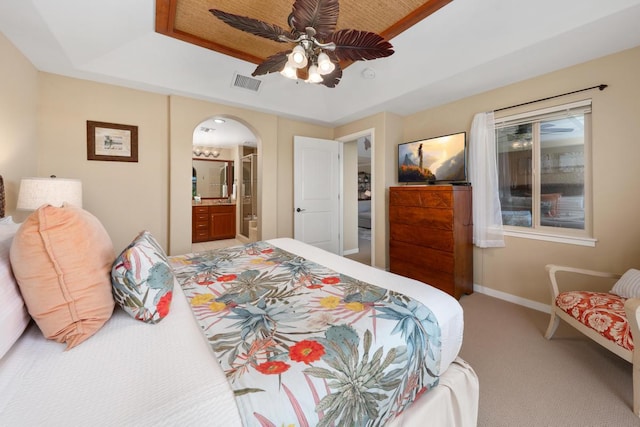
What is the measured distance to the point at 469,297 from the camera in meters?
3.07

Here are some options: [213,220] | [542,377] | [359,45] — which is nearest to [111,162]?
[359,45]

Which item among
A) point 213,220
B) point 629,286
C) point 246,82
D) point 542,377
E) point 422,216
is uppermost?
point 246,82

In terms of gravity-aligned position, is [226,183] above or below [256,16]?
below

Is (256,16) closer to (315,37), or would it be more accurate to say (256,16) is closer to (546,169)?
(315,37)

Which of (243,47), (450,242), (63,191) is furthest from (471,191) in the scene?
(63,191)

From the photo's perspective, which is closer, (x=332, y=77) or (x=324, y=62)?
(x=324, y=62)

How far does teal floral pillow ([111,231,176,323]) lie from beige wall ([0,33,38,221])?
201 centimetres

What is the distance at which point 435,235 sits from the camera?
9.98 feet

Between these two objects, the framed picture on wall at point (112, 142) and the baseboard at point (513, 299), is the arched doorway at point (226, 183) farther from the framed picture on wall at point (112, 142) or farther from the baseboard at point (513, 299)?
the baseboard at point (513, 299)

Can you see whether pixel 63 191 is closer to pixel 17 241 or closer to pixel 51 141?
pixel 51 141

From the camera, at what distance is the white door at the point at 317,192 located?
4.18m

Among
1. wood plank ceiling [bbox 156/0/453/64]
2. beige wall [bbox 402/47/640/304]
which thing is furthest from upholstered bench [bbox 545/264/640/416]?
wood plank ceiling [bbox 156/0/453/64]

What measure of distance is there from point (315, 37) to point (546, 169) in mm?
2754

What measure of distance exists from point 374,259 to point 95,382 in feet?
11.7
